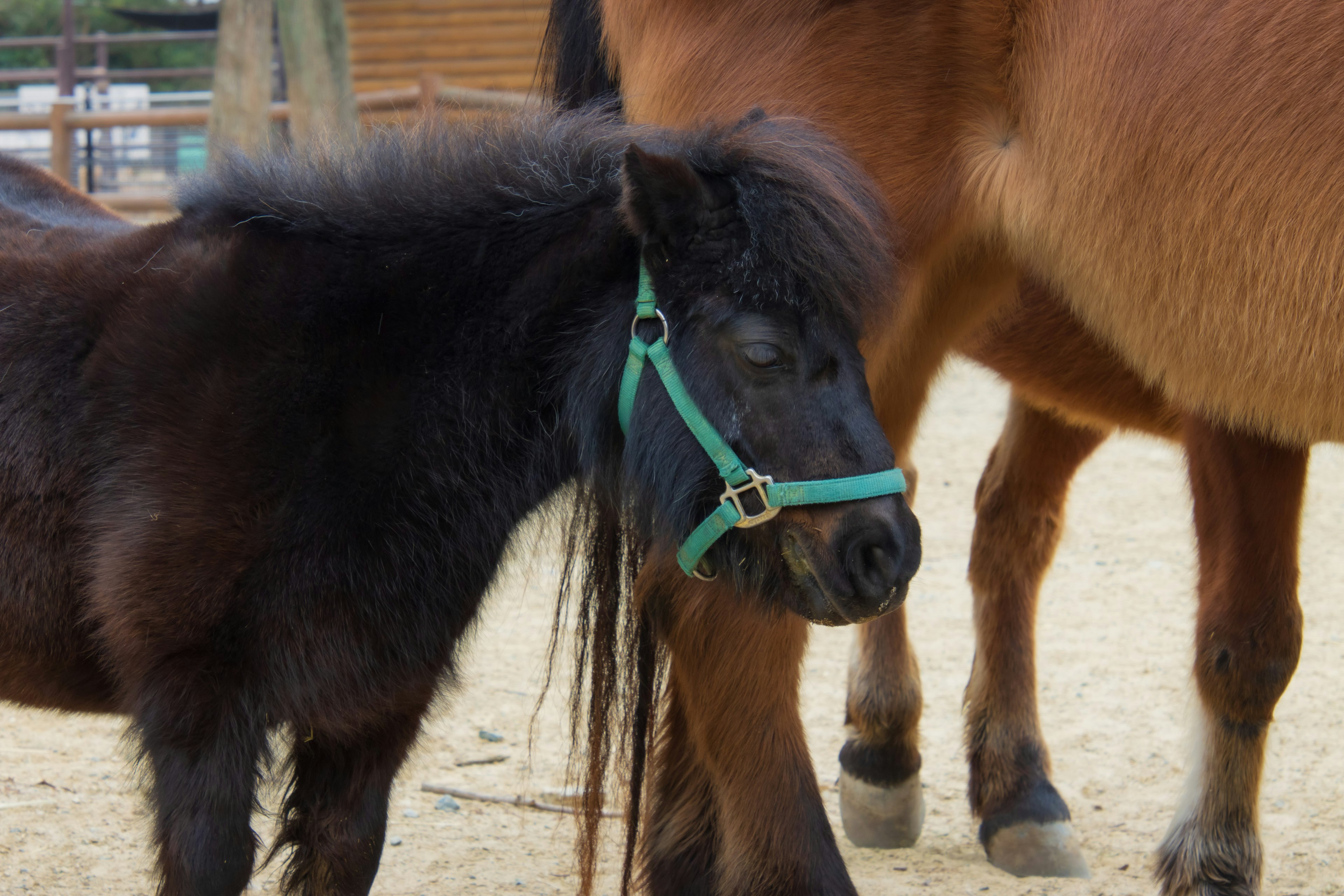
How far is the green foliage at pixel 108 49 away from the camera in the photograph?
76.8 ft

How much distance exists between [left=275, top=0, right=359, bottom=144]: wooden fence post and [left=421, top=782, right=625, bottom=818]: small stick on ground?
4.96 metres

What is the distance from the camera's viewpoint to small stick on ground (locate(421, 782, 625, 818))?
340 cm

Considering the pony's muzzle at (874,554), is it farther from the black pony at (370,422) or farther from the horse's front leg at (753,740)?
the horse's front leg at (753,740)

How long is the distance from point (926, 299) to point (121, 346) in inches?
60.0

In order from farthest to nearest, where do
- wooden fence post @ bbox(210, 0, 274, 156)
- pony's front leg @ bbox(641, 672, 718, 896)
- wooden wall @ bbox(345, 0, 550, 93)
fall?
wooden wall @ bbox(345, 0, 550, 93) < wooden fence post @ bbox(210, 0, 274, 156) < pony's front leg @ bbox(641, 672, 718, 896)

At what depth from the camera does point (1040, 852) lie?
318 centimetres

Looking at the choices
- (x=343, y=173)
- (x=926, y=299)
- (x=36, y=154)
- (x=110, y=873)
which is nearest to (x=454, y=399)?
(x=343, y=173)

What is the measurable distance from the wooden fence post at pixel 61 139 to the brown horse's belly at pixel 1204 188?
1188cm

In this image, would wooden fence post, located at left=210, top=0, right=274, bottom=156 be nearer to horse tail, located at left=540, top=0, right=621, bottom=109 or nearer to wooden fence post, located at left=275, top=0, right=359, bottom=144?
wooden fence post, located at left=275, top=0, right=359, bottom=144

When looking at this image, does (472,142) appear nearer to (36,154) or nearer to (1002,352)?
(1002,352)

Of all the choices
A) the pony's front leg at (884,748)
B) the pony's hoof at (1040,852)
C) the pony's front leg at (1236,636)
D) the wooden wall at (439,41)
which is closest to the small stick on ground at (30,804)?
the pony's front leg at (884,748)

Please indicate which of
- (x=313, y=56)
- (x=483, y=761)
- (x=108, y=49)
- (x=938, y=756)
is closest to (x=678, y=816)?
(x=483, y=761)

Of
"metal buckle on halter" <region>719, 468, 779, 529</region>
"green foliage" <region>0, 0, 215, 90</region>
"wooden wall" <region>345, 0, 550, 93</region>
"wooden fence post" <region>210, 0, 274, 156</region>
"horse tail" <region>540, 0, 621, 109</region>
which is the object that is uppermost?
"green foliage" <region>0, 0, 215, 90</region>

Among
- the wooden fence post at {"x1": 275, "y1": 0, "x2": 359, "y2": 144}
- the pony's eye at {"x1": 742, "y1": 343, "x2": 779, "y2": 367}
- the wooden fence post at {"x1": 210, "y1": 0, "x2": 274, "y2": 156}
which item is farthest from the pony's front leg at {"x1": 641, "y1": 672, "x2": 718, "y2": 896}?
the wooden fence post at {"x1": 210, "y1": 0, "x2": 274, "y2": 156}
